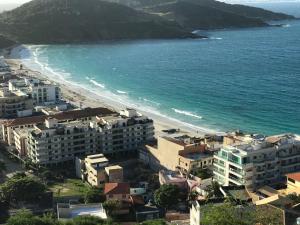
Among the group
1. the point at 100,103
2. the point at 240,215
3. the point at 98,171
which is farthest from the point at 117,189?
the point at 100,103

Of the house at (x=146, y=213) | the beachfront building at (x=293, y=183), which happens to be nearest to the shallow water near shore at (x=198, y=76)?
the beachfront building at (x=293, y=183)

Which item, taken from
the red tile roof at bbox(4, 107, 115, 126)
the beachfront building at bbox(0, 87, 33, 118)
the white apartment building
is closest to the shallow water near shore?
the red tile roof at bbox(4, 107, 115, 126)

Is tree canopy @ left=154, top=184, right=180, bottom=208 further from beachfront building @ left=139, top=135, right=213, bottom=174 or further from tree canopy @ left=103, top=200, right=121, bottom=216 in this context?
beachfront building @ left=139, top=135, right=213, bottom=174

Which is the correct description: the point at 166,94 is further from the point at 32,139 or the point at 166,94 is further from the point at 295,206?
the point at 295,206

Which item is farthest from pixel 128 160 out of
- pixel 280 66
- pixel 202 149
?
pixel 280 66

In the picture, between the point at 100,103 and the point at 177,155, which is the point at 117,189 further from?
the point at 100,103

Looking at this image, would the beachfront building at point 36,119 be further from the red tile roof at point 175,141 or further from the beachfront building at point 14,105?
the red tile roof at point 175,141
